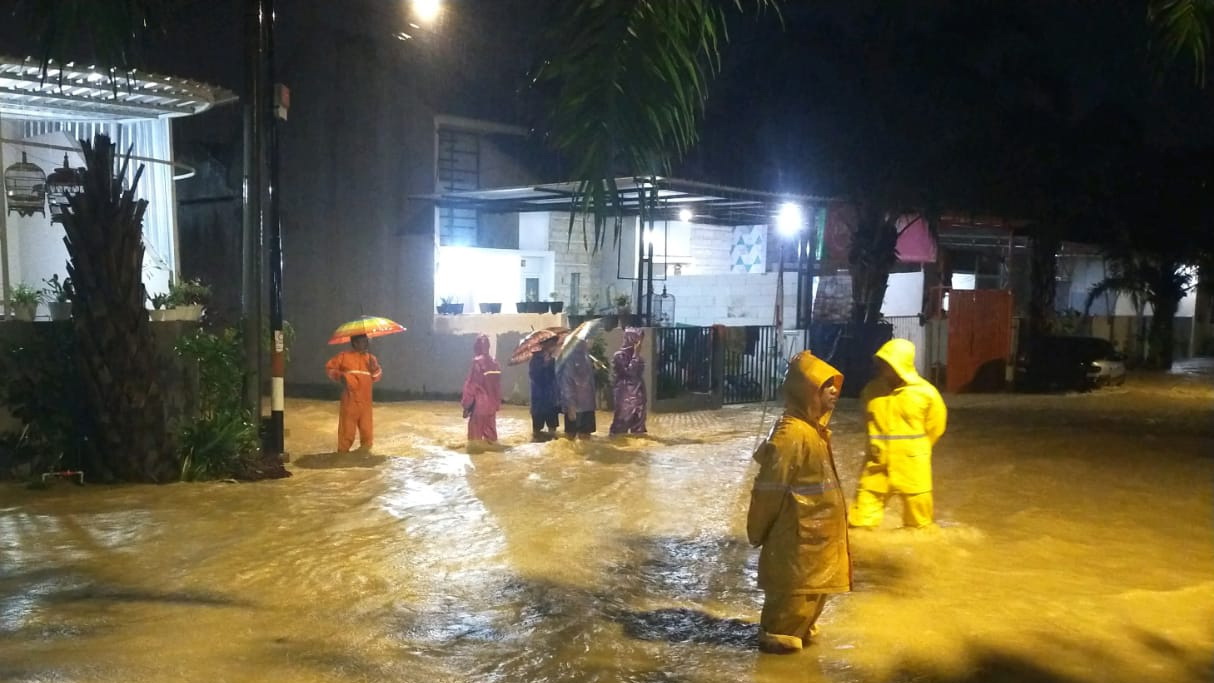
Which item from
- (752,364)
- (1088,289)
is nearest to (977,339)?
(752,364)

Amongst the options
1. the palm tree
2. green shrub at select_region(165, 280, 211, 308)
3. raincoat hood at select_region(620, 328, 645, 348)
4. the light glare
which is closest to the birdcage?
the light glare

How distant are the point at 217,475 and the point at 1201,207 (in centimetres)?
2703

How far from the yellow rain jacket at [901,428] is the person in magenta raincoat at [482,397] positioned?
576cm

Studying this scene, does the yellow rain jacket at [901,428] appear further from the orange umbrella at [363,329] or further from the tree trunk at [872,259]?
the tree trunk at [872,259]

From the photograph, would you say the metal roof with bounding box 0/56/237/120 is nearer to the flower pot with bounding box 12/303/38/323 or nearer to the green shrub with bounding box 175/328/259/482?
the flower pot with bounding box 12/303/38/323

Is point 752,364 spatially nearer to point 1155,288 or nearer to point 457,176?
point 457,176

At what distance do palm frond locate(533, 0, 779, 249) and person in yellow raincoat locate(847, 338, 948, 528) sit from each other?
5447 mm

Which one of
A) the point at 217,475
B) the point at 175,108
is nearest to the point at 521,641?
the point at 217,475

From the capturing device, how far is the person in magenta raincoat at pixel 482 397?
12.2 m

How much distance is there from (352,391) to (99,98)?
452 cm

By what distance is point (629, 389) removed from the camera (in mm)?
12953

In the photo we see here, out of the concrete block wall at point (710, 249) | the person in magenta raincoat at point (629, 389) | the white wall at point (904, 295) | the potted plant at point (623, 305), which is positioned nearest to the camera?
the person in magenta raincoat at point (629, 389)

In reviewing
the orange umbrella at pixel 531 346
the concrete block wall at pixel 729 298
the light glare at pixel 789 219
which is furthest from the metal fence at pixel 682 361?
the concrete block wall at pixel 729 298

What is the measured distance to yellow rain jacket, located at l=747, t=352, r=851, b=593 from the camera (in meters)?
5.05
